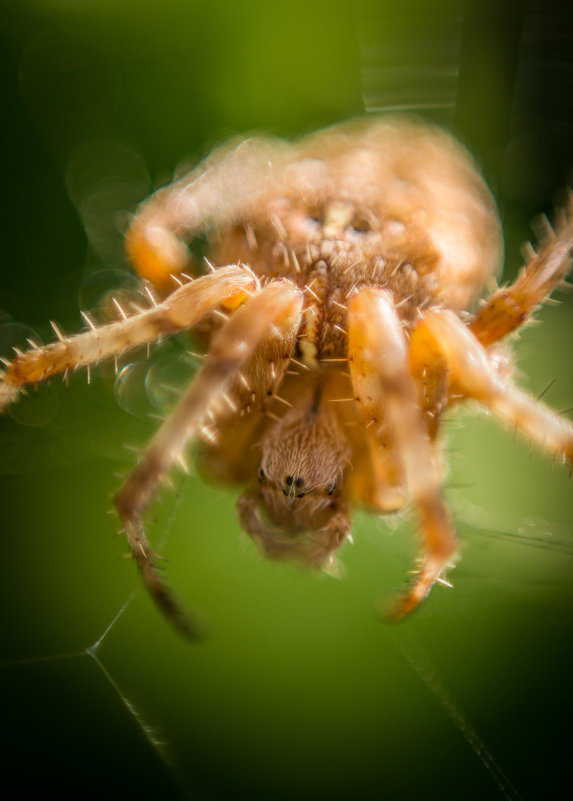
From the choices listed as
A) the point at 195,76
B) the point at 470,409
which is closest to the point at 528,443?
the point at 470,409

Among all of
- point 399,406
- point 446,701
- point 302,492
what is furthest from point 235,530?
point 399,406

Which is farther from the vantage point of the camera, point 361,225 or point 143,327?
point 361,225

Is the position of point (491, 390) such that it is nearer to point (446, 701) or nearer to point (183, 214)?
point (446, 701)

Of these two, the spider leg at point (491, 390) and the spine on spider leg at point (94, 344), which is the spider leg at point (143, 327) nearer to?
the spine on spider leg at point (94, 344)

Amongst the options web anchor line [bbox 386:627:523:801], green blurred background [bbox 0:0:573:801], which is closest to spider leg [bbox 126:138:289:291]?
green blurred background [bbox 0:0:573:801]

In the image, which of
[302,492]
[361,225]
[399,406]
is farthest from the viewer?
[361,225]

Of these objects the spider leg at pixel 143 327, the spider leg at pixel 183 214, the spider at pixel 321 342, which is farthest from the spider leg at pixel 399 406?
the spider leg at pixel 183 214

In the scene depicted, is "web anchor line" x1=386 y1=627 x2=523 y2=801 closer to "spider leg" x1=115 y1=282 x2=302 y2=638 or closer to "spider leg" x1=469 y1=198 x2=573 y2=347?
"spider leg" x1=115 y1=282 x2=302 y2=638
